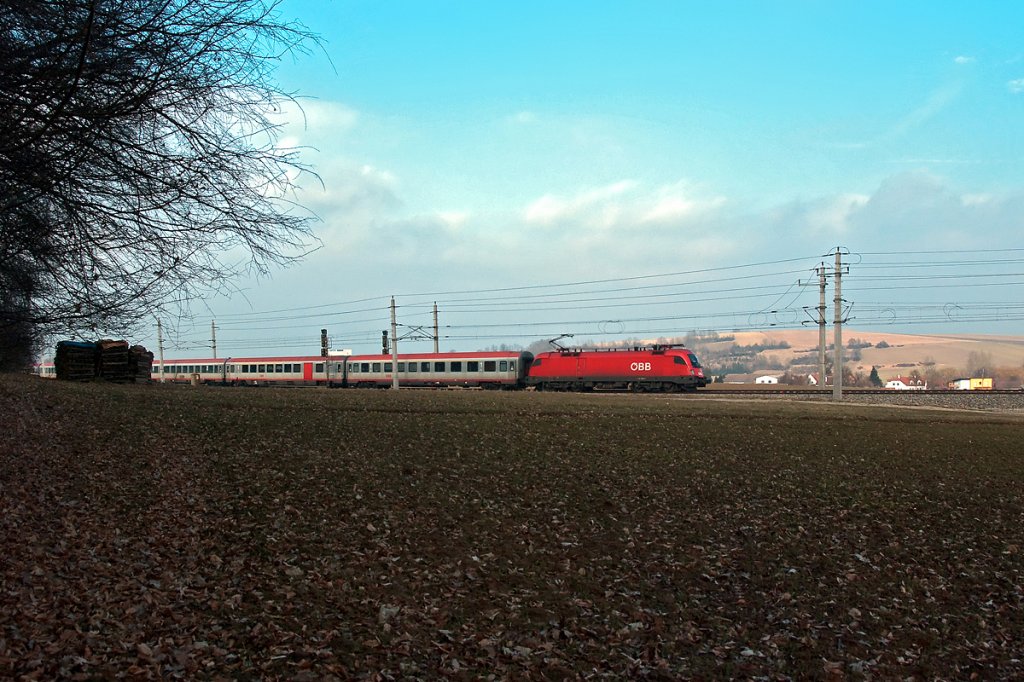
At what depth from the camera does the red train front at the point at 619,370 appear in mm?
45312

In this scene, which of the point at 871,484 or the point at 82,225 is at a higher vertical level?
the point at 82,225

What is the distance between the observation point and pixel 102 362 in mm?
32562

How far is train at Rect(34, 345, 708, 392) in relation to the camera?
45828mm

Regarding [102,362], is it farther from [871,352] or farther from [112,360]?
[871,352]

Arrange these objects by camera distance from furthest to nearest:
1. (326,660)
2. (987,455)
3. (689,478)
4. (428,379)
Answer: (428,379) → (987,455) → (689,478) → (326,660)

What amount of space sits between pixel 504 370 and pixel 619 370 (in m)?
8.30

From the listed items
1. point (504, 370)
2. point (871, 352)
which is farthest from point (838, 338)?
point (871, 352)

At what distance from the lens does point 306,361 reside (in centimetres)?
6059

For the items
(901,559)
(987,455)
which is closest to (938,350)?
(987,455)

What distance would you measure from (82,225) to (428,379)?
4708cm

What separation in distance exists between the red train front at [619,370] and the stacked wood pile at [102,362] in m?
24.3

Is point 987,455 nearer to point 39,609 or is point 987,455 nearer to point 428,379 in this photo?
point 39,609

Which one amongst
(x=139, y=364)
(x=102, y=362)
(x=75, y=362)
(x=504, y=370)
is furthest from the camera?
(x=504, y=370)

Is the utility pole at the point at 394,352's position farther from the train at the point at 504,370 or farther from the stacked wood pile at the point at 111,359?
the stacked wood pile at the point at 111,359
